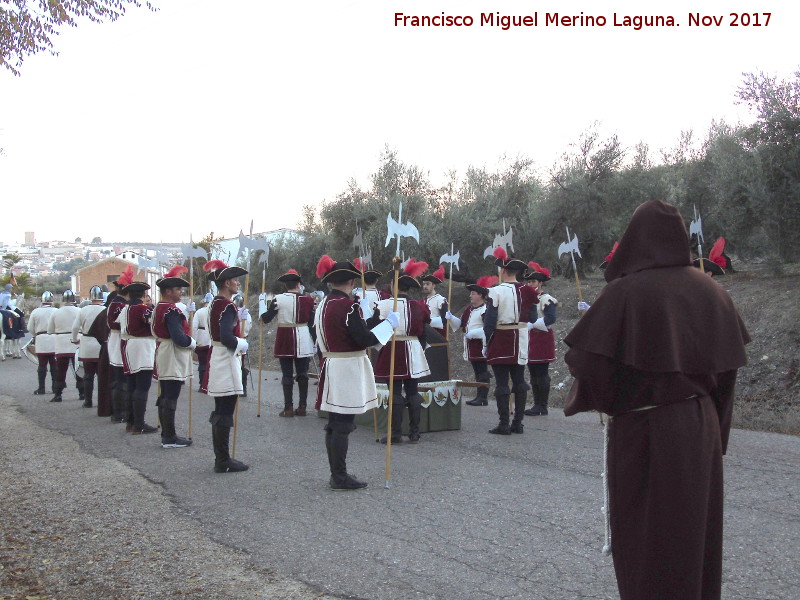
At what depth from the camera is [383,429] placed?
988 cm

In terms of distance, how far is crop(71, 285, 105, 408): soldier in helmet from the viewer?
12.5m

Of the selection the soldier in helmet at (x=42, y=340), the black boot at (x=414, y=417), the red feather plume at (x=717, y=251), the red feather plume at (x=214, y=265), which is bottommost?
the black boot at (x=414, y=417)

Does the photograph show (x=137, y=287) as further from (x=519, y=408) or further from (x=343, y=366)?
(x=519, y=408)

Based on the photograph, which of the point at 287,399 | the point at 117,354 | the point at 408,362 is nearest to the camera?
the point at 408,362

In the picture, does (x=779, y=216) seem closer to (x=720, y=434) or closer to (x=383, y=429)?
(x=383, y=429)

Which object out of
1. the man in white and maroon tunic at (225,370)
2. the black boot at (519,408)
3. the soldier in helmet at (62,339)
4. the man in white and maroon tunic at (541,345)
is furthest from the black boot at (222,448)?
the soldier in helmet at (62,339)

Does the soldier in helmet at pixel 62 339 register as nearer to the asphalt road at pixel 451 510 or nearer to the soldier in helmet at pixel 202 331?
the soldier in helmet at pixel 202 331

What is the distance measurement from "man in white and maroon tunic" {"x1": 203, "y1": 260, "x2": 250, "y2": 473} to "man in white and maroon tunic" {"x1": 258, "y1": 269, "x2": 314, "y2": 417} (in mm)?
3786

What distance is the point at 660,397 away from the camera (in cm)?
329

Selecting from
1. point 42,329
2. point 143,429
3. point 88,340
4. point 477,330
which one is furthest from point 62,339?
point 477,330

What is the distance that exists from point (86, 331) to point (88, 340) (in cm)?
30

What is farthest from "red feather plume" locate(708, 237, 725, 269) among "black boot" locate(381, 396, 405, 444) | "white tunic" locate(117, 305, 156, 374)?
"white tunic" locate(117, 305, 156, 374)

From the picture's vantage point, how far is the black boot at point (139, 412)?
32.9 ft

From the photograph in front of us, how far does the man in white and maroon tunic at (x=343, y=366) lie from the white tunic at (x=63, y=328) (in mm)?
9087
